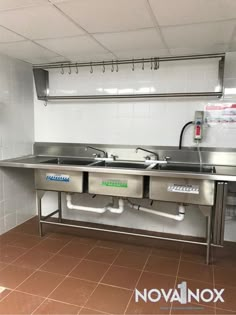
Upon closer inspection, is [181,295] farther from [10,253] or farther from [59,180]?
[10,253]

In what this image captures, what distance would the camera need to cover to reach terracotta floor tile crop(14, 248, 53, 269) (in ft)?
7.09

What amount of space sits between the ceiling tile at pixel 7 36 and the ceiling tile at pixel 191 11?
1110 mm

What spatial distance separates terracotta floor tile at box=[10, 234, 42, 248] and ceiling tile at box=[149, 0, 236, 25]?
7.39 ft

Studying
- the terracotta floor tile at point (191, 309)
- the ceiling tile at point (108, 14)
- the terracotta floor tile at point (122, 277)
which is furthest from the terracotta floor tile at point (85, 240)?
the ceiling tile at point (108, 14)

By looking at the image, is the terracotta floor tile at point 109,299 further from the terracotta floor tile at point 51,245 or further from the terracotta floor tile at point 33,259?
the terracotta floor tile at point 51,245

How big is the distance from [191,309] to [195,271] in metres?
0.46

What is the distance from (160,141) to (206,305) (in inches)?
59.9

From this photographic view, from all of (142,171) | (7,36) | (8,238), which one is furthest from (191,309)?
(7,36)

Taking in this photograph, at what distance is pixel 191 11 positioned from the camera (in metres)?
1.54

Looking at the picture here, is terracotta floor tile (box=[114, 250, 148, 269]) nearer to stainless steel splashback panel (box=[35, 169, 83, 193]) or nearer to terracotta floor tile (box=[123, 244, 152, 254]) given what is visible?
terracotta floor tile (box=[123, 244, 152, 254])

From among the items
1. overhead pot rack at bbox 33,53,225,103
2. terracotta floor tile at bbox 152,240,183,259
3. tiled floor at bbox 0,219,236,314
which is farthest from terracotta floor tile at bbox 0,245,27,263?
overhead pot rack at bbox 33,53,225,103

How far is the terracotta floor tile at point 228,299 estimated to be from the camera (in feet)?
5.51

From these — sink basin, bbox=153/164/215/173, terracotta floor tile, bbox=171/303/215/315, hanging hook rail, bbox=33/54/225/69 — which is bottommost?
terracotta floor tile, bbox=171/303/215/315

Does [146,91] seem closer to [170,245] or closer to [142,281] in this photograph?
[170,245]
